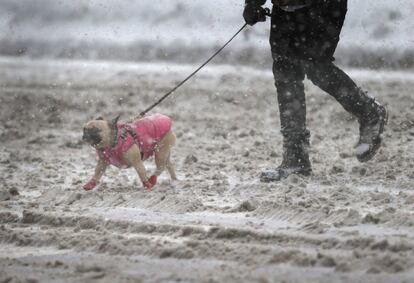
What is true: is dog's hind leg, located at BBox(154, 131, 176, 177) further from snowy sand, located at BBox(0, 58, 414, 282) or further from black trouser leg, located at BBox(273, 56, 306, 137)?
black trouser leg, located at BBox(273, 56, 306, 137)

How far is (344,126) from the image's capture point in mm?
8758

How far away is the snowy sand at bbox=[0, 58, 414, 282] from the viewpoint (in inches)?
156

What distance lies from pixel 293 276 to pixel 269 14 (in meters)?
2.84

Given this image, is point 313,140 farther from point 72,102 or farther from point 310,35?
point 72,102

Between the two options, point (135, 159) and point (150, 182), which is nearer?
point (135, 159)

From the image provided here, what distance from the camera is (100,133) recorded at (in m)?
5.63

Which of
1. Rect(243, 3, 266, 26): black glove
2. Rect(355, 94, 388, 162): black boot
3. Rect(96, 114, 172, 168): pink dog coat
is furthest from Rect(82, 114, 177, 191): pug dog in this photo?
Rect(355, 94, 388, 162): black boot

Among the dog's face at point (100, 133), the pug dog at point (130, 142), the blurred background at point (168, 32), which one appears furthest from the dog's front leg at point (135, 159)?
the blurred background at point (168, 32)

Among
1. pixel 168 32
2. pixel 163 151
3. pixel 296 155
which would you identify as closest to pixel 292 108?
pixel 296 155

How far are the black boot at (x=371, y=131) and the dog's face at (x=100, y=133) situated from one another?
6.00ft

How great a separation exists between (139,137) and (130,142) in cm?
14

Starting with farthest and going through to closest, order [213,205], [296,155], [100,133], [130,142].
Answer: [296,155] < [130,142] < [100,133] < [213,205]

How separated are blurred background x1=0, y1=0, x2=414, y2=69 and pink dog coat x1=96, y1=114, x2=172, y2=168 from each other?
796 cm

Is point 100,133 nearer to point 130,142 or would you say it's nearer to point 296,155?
point 130,142
